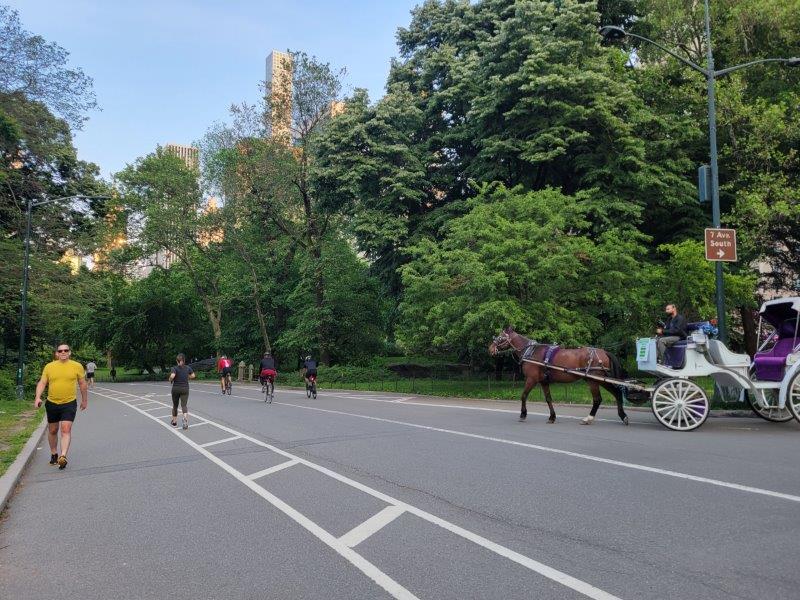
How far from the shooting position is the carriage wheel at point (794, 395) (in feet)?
37.8

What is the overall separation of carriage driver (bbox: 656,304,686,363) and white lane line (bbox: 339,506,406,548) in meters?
8.00

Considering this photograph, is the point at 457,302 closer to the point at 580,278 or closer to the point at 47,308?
the point at 580,278

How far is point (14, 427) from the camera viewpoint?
15820 millimetres

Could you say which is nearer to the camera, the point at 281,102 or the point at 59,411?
the point at 59,411

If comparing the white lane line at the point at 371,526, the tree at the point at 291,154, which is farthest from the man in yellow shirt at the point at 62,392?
the tree at the point at 291,154

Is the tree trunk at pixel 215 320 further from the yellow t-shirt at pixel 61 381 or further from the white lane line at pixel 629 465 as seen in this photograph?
the yellow t-shirt at pixel 61 381

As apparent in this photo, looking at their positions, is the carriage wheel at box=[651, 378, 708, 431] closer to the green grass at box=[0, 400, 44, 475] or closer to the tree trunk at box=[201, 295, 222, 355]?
the green grass at box=[0, 400, 44, 475]

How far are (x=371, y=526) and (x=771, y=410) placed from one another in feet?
34.3

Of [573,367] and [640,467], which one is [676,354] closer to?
[573,367]

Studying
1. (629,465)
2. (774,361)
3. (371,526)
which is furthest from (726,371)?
(371,526)

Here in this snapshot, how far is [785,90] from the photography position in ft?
90.3

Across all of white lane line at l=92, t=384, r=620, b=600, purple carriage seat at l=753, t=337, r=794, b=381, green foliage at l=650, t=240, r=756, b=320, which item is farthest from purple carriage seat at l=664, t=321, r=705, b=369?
green foliage at l=650, t=240, r=756, b=320

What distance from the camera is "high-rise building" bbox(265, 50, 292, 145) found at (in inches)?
1757

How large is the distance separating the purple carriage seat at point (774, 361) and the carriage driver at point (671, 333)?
1424 mm
